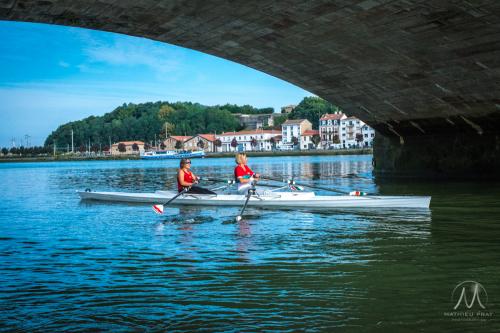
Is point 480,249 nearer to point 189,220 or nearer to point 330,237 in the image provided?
point 330,237

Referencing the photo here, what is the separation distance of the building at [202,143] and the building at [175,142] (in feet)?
5.39

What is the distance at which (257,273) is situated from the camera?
342 inches

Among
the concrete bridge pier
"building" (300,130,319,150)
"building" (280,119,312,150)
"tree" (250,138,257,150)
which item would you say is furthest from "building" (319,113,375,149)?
the concrete bridge pier

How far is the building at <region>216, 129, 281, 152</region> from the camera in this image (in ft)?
610

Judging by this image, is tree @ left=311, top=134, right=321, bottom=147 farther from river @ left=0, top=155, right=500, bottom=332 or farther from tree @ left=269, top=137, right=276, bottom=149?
river @ left=0, top=155, right=500, bottom=332

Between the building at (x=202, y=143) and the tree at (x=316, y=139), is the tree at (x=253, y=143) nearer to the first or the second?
the building at (x=202, y=143)

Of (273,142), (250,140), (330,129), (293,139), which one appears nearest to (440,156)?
(330,129)

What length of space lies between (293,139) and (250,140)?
19643 millimetres

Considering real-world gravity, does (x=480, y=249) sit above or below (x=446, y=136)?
below

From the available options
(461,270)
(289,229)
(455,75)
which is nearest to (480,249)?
(461,270)

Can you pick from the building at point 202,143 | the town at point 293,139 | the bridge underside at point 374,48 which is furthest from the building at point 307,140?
the bridge underside at point 374,48

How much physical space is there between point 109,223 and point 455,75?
1458cm

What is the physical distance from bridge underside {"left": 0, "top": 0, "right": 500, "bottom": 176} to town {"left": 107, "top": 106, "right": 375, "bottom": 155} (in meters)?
131

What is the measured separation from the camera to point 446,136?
2772 centimetres
